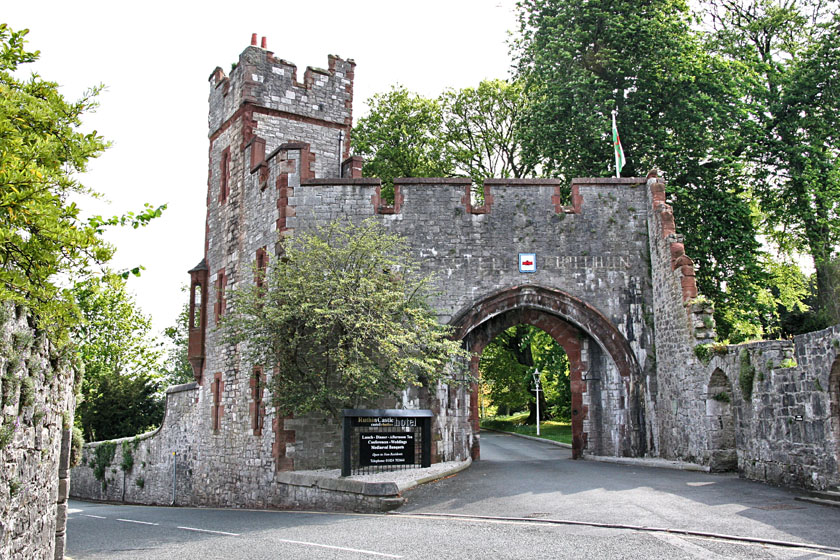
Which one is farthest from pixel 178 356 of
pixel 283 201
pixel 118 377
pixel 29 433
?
pixel 29 433

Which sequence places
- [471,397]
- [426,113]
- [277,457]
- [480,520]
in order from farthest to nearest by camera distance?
[426,113]
[471,397]
[277,457]
[480,520]

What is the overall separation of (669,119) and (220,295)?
13.5 metres

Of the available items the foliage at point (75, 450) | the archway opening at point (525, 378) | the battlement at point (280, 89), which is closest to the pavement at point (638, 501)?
the foliage at point (75, 450)

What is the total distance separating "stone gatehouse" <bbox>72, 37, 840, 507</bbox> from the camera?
15469 mm

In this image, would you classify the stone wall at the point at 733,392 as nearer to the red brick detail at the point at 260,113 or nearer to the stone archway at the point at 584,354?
the stone archway at the point at 584,354

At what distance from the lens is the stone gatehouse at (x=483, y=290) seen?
609 inches

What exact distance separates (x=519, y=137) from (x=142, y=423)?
68.3 feet

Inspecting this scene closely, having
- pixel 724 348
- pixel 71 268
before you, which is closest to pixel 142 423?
pixel 724 348

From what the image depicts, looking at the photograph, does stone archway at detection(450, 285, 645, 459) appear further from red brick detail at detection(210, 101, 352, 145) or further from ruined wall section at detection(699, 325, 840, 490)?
red brick detail at detection(210, 101, 352, 145)

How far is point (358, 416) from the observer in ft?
41.2

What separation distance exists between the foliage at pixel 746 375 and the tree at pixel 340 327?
5.11 metres

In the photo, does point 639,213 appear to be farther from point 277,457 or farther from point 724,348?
point 277,457

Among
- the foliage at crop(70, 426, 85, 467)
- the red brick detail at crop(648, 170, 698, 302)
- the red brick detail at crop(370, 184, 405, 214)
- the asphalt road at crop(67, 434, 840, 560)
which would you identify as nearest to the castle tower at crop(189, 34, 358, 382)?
the red brick detail at crop(370, 184, 405, 214)

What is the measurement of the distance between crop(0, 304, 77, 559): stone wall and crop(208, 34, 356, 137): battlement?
1265 centimetres
